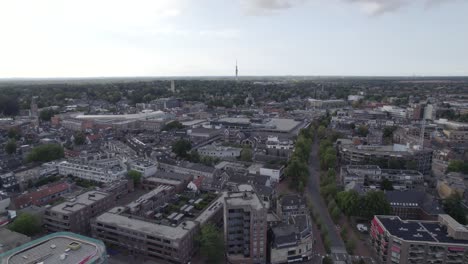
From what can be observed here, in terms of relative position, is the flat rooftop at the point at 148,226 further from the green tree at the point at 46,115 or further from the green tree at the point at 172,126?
the green tree at the point at 46,115

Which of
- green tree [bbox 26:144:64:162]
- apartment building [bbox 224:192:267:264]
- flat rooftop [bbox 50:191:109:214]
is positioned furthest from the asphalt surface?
green tree [bbox 26:144:64:162]

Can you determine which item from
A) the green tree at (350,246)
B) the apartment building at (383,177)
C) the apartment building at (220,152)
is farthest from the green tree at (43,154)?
the green tree at (350,246)

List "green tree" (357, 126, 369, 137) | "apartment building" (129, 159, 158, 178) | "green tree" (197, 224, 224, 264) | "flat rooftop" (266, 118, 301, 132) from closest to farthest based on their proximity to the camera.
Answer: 1. "green tree" (197, 224, 224, 264)
2. "apartment building" (129, 159, 158, 178)
3. "green tree" (357, 126, 369, 137)
4. "flat rooftop" (266, 118, 301, 132)

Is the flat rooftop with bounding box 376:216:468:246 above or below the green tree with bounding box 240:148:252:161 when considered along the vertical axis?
below

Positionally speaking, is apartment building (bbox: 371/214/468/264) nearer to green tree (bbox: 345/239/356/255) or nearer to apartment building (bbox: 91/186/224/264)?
green tree (bbox: 345/239/356/255)

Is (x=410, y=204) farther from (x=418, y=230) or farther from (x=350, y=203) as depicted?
(x=418, y=230)

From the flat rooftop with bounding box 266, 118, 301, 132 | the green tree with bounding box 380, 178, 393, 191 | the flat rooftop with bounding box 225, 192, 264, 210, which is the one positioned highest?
the flat rooftop with bounding box 225, 192, 264, 210
